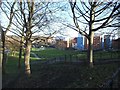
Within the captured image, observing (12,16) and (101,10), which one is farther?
(12,16)

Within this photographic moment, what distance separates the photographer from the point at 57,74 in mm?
15898

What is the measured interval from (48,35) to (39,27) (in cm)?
96

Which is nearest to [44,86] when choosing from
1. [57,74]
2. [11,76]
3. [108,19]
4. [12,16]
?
[57,74]

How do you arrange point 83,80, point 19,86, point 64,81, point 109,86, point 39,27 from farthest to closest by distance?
point 39,27 → point 19,86 → point 64,81 → point 83,80 → point 109,86

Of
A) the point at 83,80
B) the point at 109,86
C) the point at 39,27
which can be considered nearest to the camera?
the point at 109,86

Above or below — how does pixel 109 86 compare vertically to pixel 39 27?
below

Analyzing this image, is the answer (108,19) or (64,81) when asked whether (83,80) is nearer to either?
(64,81)

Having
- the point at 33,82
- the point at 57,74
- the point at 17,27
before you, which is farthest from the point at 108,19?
the point at 17,27

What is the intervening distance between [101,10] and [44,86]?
217 inches

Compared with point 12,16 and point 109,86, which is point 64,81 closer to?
point 109,86

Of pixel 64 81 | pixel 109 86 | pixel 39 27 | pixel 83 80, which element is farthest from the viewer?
pixel 39 27

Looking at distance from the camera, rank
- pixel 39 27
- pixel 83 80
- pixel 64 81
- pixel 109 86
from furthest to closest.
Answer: pixel 39 27 → pixel 64 81 → pixel 83 80 → pixel 109 86

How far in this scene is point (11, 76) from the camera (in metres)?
19.5

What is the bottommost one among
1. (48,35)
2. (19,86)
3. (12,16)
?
(19,86)
